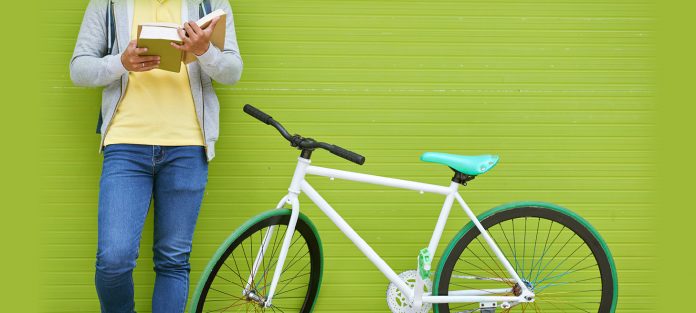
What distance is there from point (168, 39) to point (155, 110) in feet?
1.27

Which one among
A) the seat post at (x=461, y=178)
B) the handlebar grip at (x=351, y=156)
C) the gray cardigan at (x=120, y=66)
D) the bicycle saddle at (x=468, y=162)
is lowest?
the seat post at (x=461, y=178)

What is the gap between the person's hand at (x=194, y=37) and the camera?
293 cm

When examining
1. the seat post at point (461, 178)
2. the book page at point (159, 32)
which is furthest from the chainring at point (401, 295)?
the book page at point (159, 32)

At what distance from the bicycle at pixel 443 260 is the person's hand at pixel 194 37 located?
0.40 m

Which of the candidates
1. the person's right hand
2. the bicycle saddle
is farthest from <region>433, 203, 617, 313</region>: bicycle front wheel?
the person's right hand

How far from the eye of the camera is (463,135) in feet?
12.5

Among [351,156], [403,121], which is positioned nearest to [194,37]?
[351,156]

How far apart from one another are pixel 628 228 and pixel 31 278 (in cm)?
325

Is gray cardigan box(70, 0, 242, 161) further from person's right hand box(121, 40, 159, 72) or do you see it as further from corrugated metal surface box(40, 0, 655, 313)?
corrugated metal surface box(40, 0, 655, 313)

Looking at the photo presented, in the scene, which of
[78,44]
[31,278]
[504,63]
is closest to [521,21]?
[504,63]

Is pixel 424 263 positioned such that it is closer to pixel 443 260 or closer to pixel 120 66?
pixel 443 260

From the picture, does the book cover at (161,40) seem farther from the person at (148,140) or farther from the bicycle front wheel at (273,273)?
the bicycle front wheel at (273,273)

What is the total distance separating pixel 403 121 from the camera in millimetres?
3799

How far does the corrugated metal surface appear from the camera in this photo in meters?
3.72
